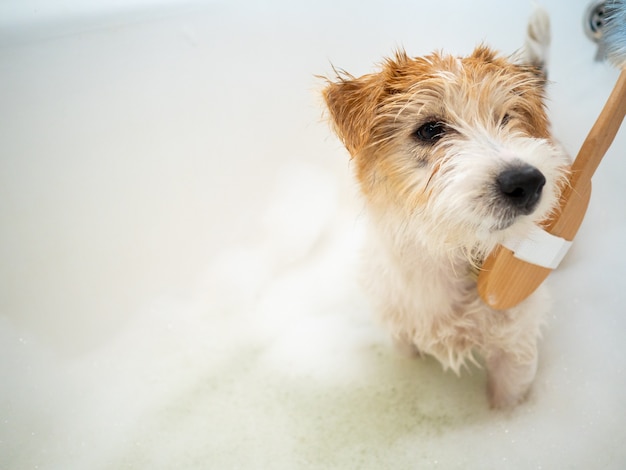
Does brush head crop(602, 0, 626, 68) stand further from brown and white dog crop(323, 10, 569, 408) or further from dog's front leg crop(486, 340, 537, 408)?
dog's front leg crop(486, 340, 537, 408)

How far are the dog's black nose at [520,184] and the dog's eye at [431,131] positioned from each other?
0.17m

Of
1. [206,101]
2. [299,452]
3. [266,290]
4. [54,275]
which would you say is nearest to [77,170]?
[54,275]

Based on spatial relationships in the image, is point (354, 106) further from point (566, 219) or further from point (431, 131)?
point (566, 219)

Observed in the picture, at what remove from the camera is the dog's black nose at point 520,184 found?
2.35 feet

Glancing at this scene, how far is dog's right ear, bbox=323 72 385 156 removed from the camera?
86 cm

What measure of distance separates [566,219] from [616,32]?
15.1 inches

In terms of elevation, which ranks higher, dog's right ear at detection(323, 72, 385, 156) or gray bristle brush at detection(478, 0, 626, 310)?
dog's right ear at detection(323, 72, 385, 156)

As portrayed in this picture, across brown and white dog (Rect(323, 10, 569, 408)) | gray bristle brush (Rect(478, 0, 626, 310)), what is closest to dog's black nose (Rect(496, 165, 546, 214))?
brown and white dog (Rect(323, 10, 569, 408))

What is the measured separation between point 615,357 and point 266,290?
3.01ft

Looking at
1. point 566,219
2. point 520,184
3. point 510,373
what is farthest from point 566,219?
point 510,373

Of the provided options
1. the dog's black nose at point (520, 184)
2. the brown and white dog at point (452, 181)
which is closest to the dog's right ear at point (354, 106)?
the brown and white dog at point (452, 181)

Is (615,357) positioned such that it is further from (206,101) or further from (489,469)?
(206,101)

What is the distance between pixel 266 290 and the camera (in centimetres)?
154

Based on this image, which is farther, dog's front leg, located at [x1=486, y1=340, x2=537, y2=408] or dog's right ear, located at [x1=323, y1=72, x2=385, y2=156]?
dog's front leg, located at [x1=486, y1=340, x2=537, y2=408]
